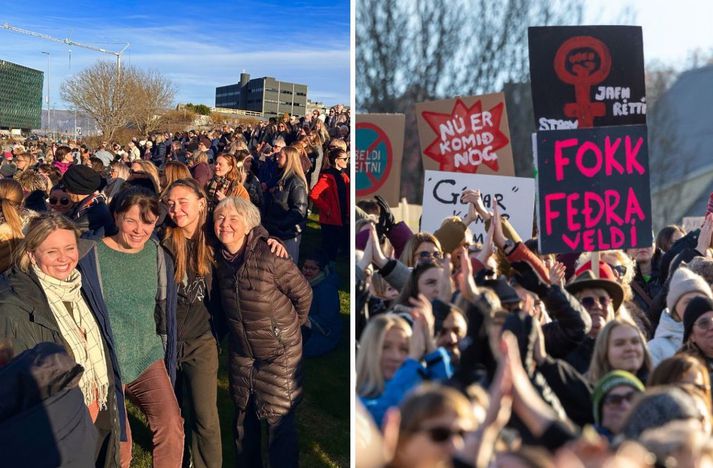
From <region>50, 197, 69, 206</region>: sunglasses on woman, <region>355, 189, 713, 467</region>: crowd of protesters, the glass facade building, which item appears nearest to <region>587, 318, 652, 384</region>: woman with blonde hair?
<region>355, 189, 713, 467</region>: crowd of protesters

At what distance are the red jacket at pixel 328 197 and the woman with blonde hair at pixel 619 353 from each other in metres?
4.35

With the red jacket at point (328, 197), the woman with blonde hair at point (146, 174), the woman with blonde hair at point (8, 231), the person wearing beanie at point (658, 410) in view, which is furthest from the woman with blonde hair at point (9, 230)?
the red jacket at point (328, 197)

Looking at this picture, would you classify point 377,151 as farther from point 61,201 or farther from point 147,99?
point 147,99

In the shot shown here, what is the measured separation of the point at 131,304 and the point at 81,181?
6.25ft

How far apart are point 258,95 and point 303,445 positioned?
16.0 m

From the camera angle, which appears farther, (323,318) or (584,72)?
(323,318)

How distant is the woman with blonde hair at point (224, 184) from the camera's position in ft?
18.8

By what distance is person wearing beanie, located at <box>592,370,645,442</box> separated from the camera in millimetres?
1933

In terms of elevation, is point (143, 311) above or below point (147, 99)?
below

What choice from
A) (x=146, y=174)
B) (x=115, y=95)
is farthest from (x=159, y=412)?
(x=115, y=95)

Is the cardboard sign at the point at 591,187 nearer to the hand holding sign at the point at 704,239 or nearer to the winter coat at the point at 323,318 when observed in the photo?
the hand holding sign at the point at 704,239

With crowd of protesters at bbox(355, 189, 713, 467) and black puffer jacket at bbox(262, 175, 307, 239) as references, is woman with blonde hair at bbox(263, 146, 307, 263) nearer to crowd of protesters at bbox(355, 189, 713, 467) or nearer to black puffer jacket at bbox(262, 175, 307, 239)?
black puffer jacket at bbox(262, 175, 307, 239)

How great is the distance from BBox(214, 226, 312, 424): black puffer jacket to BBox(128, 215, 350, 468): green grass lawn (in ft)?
2.92

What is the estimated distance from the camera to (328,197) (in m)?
6.59
